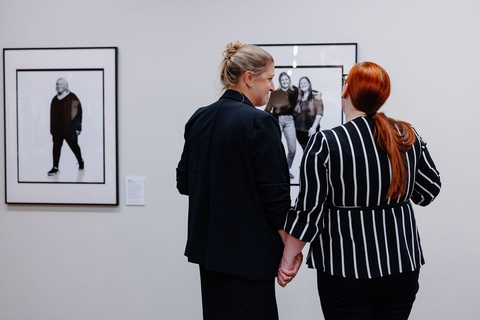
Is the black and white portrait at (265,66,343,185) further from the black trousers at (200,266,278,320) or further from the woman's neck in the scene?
Answer: the black trousers at (200,266,278,320)

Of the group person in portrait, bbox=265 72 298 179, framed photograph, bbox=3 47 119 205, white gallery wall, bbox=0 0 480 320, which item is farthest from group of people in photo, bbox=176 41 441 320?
framed photograph, bbox=3 47 119 205

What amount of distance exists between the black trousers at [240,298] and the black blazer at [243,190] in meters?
0.05

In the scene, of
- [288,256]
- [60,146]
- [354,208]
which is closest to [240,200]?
[288,256]

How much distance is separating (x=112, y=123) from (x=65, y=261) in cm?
91

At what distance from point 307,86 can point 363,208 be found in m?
1.09

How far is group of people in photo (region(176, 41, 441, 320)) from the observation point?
1.12m

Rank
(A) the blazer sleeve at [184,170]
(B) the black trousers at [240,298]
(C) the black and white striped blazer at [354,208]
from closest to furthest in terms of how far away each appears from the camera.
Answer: (C) the black and white striped blazer at [354,208], (B) the black trousers at [240,298], (A) the blazer sleeve at [184,170]

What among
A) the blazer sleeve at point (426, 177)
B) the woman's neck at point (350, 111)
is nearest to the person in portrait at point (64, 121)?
the woman's neck at point (350, 111)

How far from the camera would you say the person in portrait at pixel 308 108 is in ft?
6.75

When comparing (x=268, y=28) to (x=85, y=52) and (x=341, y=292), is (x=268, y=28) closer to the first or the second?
(x=85, y=52)

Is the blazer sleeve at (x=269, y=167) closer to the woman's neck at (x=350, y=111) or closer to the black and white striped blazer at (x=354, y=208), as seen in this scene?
the black and white striped blazer at (x=354, y=208)

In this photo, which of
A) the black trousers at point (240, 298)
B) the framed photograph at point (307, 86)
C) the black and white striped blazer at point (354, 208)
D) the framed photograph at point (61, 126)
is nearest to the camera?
the black and white striped blazer at point (354, 208)

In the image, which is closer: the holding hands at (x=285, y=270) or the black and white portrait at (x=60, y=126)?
the holding hands at (x=285, y=270)

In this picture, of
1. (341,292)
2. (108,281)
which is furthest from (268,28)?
(108,281)
